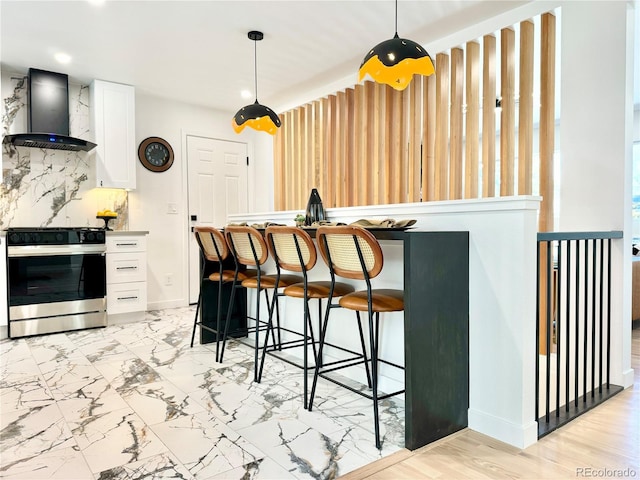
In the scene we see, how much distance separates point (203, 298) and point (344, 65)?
8.94ft

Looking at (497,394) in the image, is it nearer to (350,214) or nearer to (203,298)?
(350,214)

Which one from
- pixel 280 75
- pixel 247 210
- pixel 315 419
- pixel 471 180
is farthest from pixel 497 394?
pixel 247 210

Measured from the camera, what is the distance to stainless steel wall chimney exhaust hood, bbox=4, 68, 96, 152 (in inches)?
171

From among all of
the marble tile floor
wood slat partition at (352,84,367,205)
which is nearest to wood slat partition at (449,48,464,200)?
wood slat partition at (352,84,367,205)

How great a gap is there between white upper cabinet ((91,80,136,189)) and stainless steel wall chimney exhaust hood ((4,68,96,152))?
217 millimetres

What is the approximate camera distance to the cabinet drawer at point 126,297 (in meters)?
4.50

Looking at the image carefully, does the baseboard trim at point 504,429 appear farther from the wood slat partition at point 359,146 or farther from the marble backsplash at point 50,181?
the marble backsplash at point 50,181

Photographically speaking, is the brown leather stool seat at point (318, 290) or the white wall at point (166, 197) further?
the white wall at point (166, 197)

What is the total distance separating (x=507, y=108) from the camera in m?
3.40

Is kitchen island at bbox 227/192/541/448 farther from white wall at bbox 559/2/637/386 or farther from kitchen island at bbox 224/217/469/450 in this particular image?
white wall at bbox 559/2/637/386

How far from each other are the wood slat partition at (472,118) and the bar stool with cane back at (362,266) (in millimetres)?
1782

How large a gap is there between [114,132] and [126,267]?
1520 millimetres

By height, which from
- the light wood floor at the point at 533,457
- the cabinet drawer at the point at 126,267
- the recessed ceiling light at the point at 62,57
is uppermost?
the recessed ceiling light at the point at 62,57

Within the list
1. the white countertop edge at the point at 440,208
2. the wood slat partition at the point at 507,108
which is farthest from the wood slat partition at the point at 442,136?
the white countertop edge at the point at 440,208
